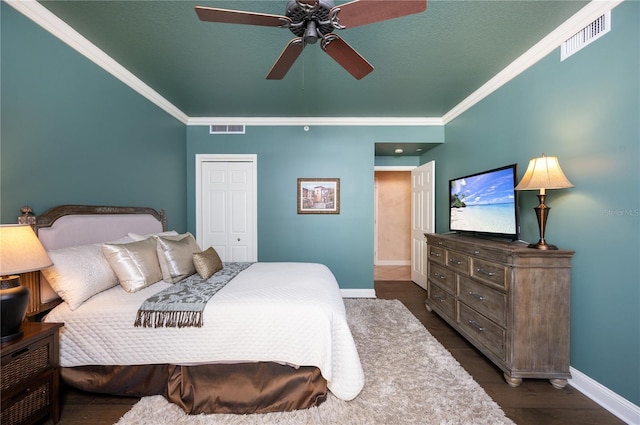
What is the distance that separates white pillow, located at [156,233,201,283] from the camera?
2.08 m

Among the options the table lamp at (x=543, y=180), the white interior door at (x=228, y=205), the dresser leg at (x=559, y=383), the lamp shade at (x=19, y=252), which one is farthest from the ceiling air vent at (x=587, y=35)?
the lamp shade at (x=19, y=252)

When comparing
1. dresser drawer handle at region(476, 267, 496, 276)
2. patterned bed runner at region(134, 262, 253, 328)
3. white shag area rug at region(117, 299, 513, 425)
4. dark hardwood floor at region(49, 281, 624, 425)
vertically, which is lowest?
dark hardwood floor at region(49, 281, 624, 425)

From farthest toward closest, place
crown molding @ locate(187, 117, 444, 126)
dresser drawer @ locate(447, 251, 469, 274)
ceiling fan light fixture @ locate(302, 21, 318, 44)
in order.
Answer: crown molding @ locate(187, 117, 444, 126)
dresser drawer @ locate(447, 251, 469, 274)
ceiling fan light fixture @ locate(302, 21, 318, 44)

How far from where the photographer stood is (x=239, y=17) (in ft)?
4.43

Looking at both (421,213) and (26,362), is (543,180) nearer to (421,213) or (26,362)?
(421,213)

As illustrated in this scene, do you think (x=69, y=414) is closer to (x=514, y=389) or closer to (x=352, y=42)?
(x=514, y=389)

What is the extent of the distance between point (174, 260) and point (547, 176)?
308cm

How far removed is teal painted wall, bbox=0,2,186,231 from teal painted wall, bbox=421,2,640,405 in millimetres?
3978

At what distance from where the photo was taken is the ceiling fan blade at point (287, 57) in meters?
1.55

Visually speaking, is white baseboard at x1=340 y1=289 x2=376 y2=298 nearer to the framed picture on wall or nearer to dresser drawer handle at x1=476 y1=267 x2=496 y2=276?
the framed picture on wall

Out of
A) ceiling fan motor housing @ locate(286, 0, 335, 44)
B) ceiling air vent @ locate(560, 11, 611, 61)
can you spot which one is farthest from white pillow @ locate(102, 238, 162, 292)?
ceiling air vent @ locate(560, 11, 611, 61)

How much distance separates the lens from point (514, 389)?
70.9 inches

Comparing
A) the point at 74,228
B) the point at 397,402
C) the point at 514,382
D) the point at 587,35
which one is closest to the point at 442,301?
the point at 514,382

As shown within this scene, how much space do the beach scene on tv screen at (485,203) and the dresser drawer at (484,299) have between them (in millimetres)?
566
